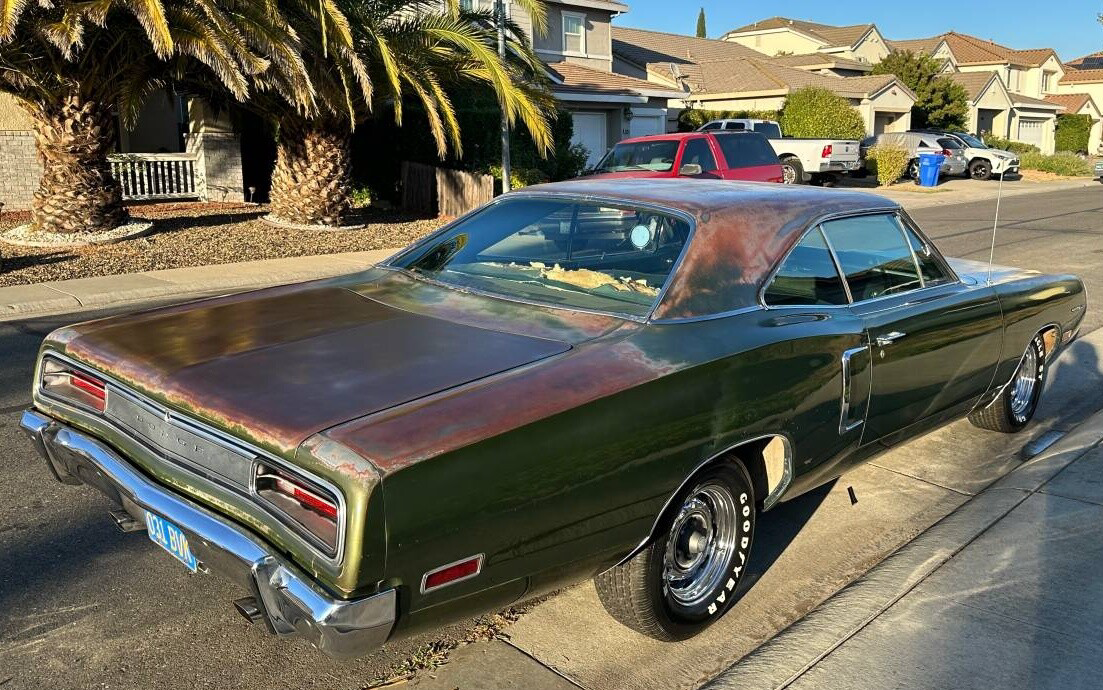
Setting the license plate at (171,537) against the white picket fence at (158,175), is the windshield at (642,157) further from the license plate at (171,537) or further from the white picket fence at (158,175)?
the license plate at (171,537)

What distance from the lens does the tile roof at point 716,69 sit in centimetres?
3934

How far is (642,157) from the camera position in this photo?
1625 centimetres

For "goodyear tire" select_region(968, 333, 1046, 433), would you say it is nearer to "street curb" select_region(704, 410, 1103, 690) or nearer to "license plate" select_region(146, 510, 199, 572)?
"street curb" select_region(704, 410, 1103, 690)

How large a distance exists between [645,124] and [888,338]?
30049 mm

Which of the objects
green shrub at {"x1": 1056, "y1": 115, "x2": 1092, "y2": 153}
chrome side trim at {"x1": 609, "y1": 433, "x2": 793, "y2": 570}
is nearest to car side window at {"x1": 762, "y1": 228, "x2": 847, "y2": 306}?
chrome side trim at {"x1": 609, "y1": 433, "x2": 793, "y2": 570}

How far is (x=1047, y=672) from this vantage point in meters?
3.18

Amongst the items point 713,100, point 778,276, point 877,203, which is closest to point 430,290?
point 778,276

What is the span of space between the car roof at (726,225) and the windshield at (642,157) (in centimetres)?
1157

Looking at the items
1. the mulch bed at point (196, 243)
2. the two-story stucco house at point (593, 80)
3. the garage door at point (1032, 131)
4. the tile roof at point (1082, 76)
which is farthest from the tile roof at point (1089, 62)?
the mulch bed at point (196, 243)

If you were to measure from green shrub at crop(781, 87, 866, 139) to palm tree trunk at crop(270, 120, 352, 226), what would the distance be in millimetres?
21982

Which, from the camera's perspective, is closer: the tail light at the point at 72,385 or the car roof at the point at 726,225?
the tail light at the point at 72,385

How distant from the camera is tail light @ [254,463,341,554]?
247 centimetres

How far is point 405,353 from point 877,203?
8.49 ft

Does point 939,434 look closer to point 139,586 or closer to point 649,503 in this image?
point 649,503
